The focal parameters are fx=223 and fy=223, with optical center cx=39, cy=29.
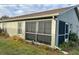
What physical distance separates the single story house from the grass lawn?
4.0 inches

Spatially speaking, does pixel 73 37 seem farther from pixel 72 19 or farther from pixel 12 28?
pixel 12 28

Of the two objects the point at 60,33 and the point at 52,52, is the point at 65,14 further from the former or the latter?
the point at 52,52

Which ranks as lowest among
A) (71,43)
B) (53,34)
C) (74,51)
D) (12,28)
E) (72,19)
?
(74,51)

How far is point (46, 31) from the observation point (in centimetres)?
363

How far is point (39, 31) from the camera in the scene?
366cm

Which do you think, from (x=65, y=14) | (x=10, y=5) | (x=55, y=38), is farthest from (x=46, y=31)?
(x=10, y=5)

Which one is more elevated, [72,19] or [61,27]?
[72,19]

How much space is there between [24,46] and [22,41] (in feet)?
0.31

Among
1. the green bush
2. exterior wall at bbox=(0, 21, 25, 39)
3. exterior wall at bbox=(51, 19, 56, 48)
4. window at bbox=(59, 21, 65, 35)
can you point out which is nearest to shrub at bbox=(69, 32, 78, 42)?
the green bush

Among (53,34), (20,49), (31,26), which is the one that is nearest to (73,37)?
(53,34)

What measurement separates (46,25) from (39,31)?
16cm

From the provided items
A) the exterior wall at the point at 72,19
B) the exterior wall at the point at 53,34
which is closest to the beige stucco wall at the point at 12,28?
the exterior wall at the point at 53,34

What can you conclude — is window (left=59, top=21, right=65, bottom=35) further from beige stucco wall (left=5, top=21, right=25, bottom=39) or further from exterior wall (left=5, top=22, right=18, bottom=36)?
exterior wall (left=5, top=22, right=18, bottom=36)

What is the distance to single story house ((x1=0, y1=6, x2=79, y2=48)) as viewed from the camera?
359 cm
